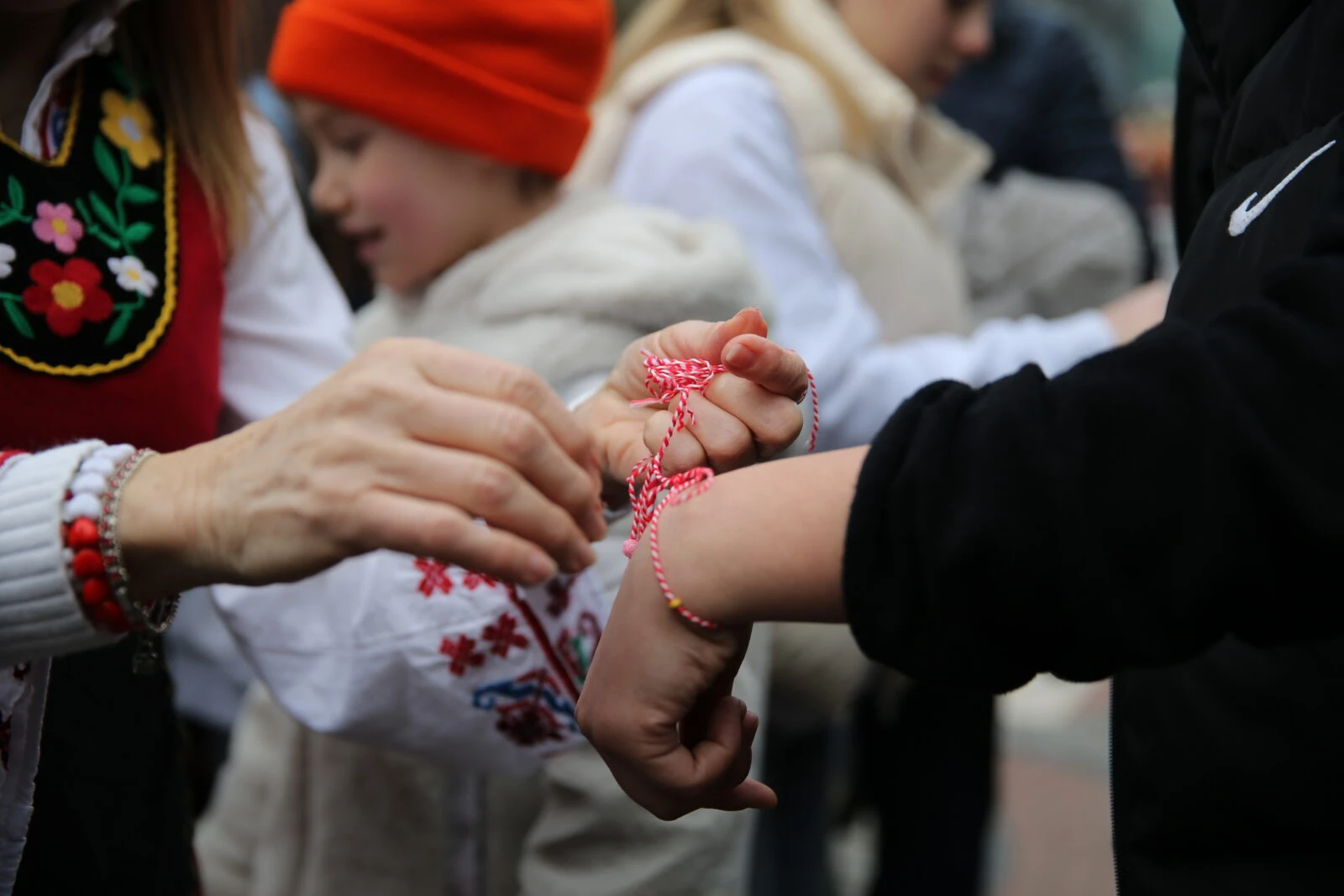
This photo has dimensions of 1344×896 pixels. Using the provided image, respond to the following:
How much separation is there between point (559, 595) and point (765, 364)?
1.48ft

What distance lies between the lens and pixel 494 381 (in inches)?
36.1

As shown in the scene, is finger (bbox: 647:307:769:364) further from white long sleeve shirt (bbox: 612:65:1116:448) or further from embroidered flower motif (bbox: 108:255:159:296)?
white long sleeve shirt (bbox: 612:65:1116:448)

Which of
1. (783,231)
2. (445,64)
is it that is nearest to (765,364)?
(445,64)

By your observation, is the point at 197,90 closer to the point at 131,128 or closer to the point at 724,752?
the point at 131,128

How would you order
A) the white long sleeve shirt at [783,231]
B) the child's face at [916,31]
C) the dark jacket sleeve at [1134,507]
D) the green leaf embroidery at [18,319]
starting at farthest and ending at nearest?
1. the child's face at [916,31]
2. the white long sleeve shirt at [783,231]
3. the green leaf embroidery at [18,319]
4. the dark jacket sleeve at [1134,507]

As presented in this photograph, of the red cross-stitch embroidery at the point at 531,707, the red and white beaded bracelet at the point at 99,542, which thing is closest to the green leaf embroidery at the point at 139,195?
the red and white beaded bracelet at the point at 99,542

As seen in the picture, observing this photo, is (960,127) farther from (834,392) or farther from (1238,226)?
(1238,226)

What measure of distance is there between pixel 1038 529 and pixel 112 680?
2.99 feet

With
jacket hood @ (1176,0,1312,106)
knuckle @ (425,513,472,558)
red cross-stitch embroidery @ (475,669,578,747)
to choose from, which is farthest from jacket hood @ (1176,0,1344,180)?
red cross-stitch embroidery @ (475,669,578,747)

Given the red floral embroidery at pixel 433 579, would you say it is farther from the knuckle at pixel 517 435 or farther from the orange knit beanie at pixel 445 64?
the orange knit beanie at pixel 445 64

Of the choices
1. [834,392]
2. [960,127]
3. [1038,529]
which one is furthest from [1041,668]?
[960,127]

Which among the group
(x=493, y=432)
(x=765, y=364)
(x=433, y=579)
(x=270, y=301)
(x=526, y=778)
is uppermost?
(x=765, y=364)

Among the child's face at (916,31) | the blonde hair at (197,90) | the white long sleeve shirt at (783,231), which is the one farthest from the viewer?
the child's face at (916,31)

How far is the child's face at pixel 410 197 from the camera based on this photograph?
1701mm
